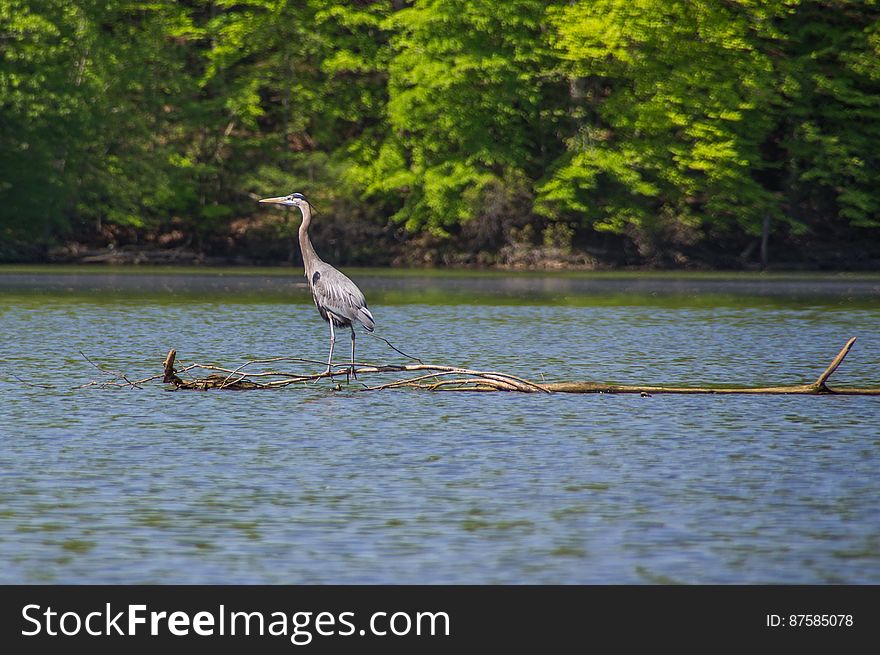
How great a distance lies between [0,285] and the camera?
48188 millimetres

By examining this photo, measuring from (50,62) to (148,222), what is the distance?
812 centimetres

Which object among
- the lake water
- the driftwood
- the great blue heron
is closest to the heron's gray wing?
the great blue heron

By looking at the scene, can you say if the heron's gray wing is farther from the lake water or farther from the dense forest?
the dense forest

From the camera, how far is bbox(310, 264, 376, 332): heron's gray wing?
72.3 feet

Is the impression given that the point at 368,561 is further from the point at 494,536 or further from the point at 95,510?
the point at 95,510

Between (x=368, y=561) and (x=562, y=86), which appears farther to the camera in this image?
(x=562, y=86)

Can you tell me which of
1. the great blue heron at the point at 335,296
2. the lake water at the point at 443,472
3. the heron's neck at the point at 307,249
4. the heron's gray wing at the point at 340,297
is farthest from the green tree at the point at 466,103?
the heron's gray wing at the point at 340,297

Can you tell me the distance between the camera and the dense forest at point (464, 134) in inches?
2611

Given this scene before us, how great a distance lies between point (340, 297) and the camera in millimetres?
22188

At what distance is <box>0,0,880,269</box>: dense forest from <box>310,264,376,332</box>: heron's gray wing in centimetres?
A: 4308

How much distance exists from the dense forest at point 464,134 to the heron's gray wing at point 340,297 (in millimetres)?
43083

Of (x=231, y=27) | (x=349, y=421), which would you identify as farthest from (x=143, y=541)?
(x=231, y=27)

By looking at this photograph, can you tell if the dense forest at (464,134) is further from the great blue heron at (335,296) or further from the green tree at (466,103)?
the great blue heron at (335,296)

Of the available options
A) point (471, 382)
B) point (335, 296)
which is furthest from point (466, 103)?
point (471, 382)
